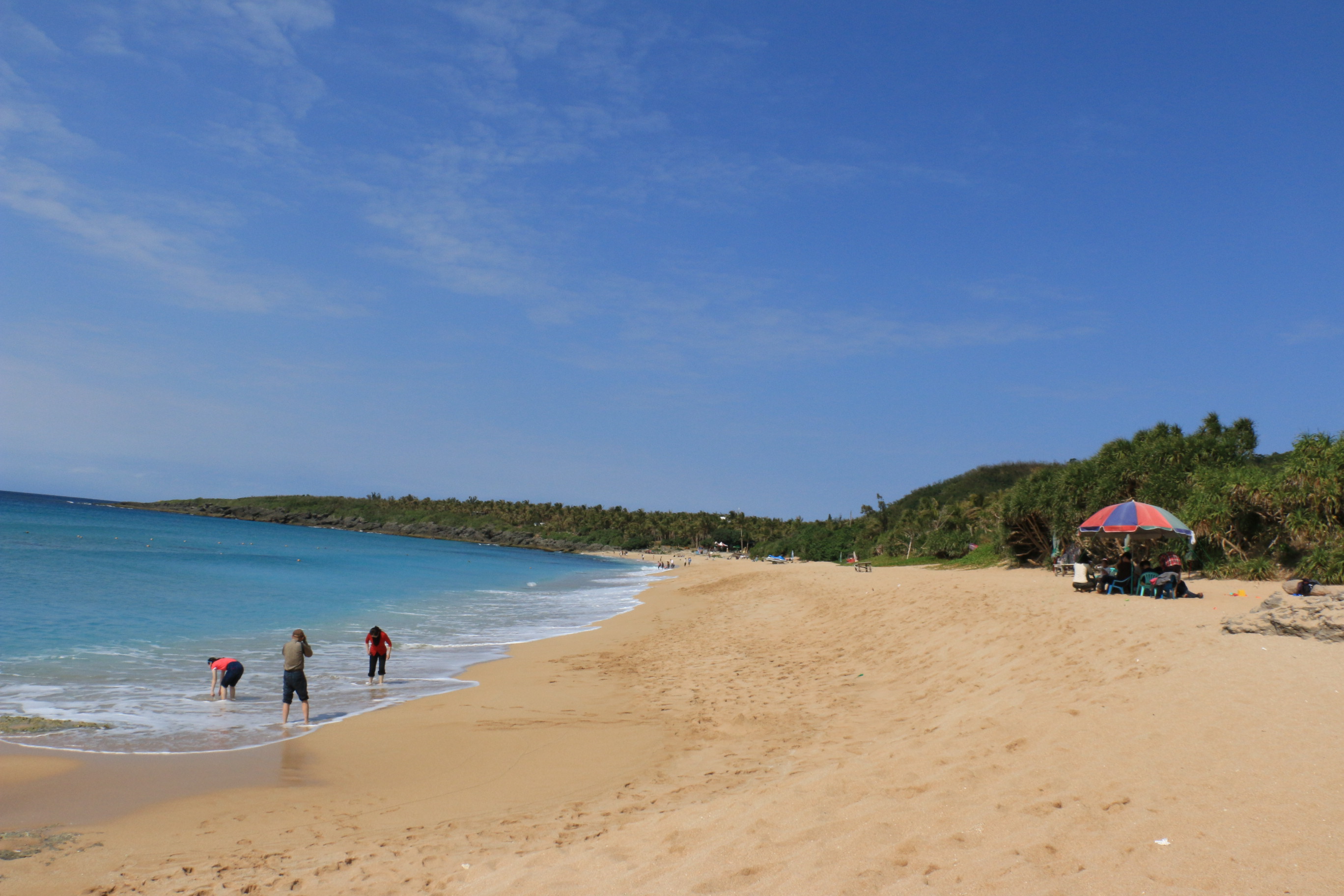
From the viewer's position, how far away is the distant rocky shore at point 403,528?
144875 millimetres

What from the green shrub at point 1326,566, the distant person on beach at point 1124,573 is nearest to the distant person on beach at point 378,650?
the distant person on beach at point 1124,573

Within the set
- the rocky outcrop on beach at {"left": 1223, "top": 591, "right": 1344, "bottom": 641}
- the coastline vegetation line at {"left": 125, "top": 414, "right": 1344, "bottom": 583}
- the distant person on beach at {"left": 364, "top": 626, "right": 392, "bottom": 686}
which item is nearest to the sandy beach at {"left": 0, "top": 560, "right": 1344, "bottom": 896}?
the rocky outcrop on beach at {"left": 1223, "top": 591, "right": 1344, "bottom": 641}

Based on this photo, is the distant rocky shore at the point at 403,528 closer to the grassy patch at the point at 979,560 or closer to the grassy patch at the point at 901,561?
the grassy patch at the point at 901,561

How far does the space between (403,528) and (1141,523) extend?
547ft

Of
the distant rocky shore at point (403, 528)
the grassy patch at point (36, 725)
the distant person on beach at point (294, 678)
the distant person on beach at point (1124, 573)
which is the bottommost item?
the distant rocky shore at point (403, 528)

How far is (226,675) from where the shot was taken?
11.6 meters

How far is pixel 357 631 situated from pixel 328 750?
40.6 feet

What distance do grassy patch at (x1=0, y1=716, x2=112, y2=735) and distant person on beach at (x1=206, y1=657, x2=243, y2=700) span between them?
1.78 m

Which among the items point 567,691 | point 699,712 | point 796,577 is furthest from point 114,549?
point 699,712

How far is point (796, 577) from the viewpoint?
34.3m

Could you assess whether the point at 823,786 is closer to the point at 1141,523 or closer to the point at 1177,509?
the point at 1141,523

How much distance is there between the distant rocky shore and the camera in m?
145

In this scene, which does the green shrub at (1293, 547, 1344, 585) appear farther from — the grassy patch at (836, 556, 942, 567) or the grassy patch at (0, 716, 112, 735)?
the grassy patch at (836, 556, 942, 567)

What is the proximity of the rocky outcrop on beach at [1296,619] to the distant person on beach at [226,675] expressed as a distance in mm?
14183
